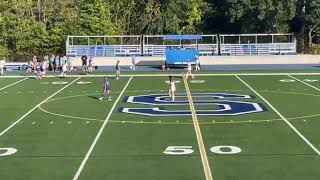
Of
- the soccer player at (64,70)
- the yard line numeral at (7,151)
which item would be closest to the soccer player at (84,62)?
the soccer player at (64,70)

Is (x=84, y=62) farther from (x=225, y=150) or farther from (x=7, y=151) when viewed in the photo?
(x=225, y=150)

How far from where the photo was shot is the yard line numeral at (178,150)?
17.3m

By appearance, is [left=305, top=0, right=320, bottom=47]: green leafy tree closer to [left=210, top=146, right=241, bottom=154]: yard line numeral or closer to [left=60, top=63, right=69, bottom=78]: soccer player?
[left=60, top=63, right=69, bottom=78]: soccer player

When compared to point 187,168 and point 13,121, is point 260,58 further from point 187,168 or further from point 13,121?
point 187,168

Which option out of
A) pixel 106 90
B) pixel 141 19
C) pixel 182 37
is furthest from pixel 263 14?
pixel 106 90

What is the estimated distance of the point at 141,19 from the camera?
63.1 meters

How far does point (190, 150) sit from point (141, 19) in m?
46.4

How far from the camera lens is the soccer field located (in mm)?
15477

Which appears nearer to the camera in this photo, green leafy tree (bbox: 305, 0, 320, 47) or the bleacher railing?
the bleacher railing

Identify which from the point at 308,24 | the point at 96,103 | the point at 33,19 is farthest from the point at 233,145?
the point at 33,19

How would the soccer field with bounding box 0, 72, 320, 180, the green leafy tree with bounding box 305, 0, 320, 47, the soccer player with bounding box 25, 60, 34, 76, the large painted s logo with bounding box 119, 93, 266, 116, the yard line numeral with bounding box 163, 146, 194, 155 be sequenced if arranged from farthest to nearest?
1. the green leafy tree with bounding box 305, 0, 320, 47
2. the soccer player with bounding box 25, 60, 34, 76
3. the large painted s logo with bounding box 119, 93, 266, 116
4. the yard line numeral with bounding box 163, 146, 194, 155
5. the soccer field with bounding box 0, 72, 320, 180

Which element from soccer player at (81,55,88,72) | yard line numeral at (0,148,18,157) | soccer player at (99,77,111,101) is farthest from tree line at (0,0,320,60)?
yard line numeral at (0,148,18,157)

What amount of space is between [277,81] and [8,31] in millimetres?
32349

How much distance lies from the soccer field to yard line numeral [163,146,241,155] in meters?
0.03
